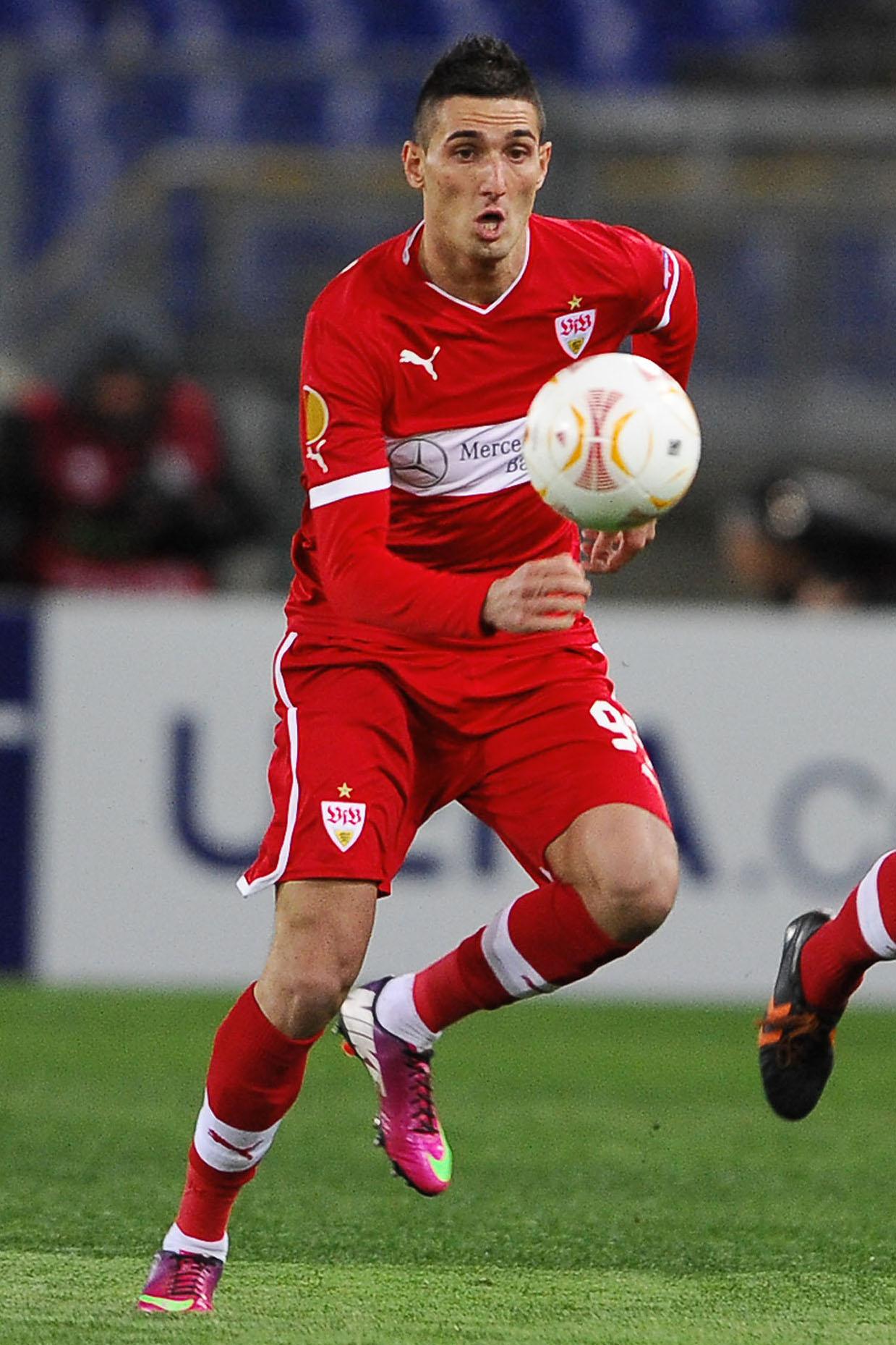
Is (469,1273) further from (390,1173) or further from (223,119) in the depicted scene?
(223,119)

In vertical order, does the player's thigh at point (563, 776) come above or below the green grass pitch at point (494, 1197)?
above

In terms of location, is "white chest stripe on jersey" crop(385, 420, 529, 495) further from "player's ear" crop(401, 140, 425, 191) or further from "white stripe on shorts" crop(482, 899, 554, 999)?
"white stripe on shorts" crop(482, 899, 554, 999)

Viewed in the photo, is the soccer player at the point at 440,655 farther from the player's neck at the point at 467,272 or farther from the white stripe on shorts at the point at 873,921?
the white stripe on shorts at the point at 873,921

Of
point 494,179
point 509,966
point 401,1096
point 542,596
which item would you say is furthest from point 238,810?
point 542,596

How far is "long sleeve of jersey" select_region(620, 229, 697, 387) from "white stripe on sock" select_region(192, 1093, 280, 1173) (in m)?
1.71

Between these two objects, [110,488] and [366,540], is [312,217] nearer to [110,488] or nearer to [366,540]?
[110,488]

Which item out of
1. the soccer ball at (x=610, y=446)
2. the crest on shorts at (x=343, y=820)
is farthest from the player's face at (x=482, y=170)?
the crest on shorts at (x=343, y=820)

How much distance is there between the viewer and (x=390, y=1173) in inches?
226

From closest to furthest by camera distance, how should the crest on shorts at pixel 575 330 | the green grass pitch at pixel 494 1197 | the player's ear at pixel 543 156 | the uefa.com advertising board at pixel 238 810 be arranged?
the green grass pitch at pixel 494 1197 → the player's ear at pixel 543 156 → the crest on shorts at pixel 575 330 → the uefa.com advertising board at pixel 238 810

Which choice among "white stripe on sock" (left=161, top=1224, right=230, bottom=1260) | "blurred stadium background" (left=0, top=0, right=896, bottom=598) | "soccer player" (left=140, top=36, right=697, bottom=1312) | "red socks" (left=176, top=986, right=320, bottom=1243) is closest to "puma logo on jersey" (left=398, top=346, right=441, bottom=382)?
"soccer player" (left=140, top=36, right=697, bottom=1312)

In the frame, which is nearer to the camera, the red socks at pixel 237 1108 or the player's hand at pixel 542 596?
the player's hand at pixel 542 596

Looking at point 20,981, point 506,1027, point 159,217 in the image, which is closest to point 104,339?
point 159,217

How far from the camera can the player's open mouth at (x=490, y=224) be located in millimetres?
4262

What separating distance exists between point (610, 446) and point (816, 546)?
229 inches
